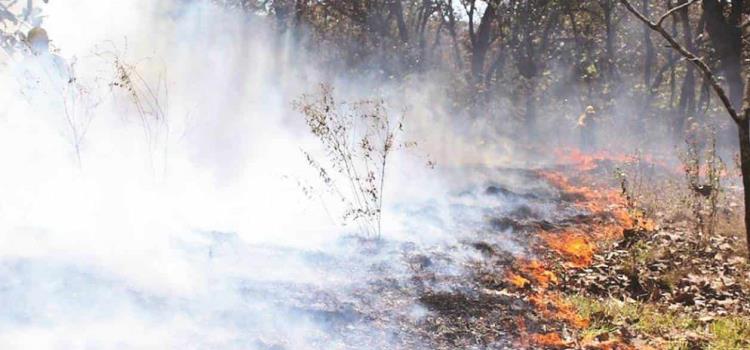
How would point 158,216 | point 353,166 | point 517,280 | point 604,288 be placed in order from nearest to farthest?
point 604,288 → point 517,280 → point 158,216 → point 353,166

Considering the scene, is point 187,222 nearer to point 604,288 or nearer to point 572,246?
point 604,288

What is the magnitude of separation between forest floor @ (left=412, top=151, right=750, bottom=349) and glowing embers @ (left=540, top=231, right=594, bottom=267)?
0.01 meters

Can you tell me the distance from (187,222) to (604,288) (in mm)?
4274

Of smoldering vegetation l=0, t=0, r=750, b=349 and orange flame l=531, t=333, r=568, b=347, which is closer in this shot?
smoldering vegetation l=0, t=0, r=750, b=349

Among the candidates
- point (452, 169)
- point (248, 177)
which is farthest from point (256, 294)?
point (452, 169)

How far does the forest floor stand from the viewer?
14.6 feet

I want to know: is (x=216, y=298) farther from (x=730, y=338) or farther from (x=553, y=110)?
(x=553, y=110)

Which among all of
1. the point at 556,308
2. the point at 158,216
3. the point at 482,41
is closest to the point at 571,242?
the point at 556,308

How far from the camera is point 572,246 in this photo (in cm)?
706

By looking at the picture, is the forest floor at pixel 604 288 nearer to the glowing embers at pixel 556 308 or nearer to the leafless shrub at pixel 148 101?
the glowing embers at pixel 556 308

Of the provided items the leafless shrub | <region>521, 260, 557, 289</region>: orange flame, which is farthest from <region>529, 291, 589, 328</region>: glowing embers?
the leafless shrub

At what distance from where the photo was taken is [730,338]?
4312 mm

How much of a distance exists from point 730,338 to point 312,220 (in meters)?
4.51

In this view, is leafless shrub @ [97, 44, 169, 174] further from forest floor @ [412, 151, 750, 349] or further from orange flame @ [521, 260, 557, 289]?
orange flame @ [521, 260, 557, 289]
